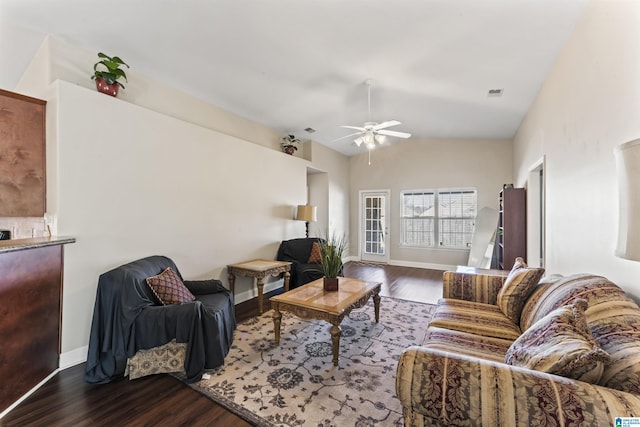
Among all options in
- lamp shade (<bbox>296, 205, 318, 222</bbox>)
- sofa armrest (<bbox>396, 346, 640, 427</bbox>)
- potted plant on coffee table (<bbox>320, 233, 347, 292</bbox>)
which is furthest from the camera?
lamp shade (<bbox>296, 205, 318, 222</bbox>)

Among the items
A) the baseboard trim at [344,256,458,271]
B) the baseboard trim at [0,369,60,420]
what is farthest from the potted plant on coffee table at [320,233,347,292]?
the baseboard trim at [344,256,458,271]

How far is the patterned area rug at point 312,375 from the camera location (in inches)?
70.2

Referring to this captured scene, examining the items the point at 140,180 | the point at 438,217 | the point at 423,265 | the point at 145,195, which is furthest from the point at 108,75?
the point at 423,265

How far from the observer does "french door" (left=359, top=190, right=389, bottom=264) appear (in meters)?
7.05

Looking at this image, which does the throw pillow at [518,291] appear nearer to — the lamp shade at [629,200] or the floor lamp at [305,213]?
the lamp shade at [629,200]

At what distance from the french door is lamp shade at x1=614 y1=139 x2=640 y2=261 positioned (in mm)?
6065

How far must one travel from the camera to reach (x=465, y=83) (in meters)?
3.30

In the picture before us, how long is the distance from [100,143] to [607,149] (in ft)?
13.3

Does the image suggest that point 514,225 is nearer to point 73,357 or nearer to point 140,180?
point 140,180

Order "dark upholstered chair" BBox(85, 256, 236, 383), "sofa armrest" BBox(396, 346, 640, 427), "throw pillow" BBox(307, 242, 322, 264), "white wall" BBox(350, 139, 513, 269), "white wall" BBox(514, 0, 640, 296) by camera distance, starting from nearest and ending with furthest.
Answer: "sofa armrest" BBox(396, 346, 640, 427)
"white wall" BBox(514, 0, 640, 296)
"dark upholstered chair" BBox(85, 256, 236, 383)
"throw pillow" BBox(307, 242, 322, 264)
"white wall" BBox(350, 139, 513, 269)

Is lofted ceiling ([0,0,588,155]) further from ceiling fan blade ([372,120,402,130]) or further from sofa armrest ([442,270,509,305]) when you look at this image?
sofa armrest ([442,270,509,305])

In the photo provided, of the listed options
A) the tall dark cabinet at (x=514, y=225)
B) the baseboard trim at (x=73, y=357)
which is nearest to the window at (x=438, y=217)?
the tall dark cabinet at (x=514, y=225)

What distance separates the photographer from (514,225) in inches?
165

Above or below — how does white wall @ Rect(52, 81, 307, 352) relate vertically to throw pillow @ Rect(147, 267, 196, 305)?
above
